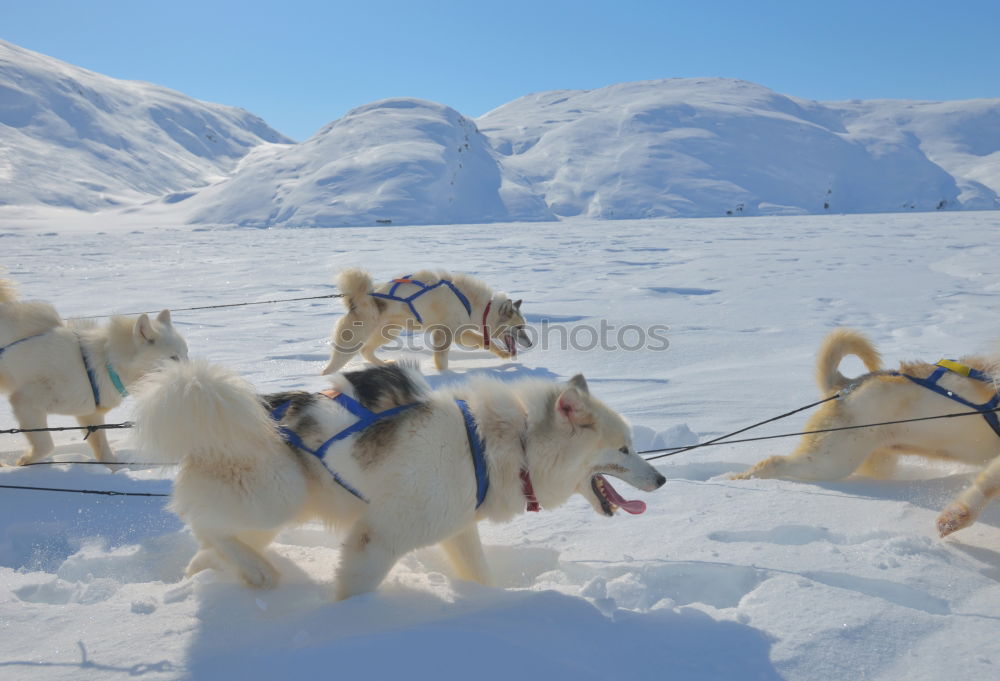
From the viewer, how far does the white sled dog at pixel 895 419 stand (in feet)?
10.8

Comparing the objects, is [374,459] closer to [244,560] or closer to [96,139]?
[244,560]

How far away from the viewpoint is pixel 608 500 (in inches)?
106

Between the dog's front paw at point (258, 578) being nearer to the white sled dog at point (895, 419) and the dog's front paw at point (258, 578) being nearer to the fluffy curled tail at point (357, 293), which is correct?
the white sled dog at point (895, 419)

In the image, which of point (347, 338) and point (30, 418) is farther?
point (347, 338)

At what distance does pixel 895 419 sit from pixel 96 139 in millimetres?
97572

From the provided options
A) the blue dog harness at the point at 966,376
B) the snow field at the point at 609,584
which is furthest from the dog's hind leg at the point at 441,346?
the blue dog harness at the point at 966,376

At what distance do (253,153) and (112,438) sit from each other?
12627 cm

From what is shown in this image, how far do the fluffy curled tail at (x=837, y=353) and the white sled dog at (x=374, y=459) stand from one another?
5.61ft

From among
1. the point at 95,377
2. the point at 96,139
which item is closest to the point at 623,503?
the point at 95,377

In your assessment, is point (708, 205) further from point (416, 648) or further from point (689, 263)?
point (416, 648)

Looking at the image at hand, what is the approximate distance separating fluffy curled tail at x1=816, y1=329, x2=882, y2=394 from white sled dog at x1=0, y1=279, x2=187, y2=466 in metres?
3.76

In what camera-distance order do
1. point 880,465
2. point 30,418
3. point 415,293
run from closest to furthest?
point 880,465
point 30,418
point 415,293

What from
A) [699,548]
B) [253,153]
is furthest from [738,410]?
[253,153]

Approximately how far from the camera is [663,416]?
4.82 meters
